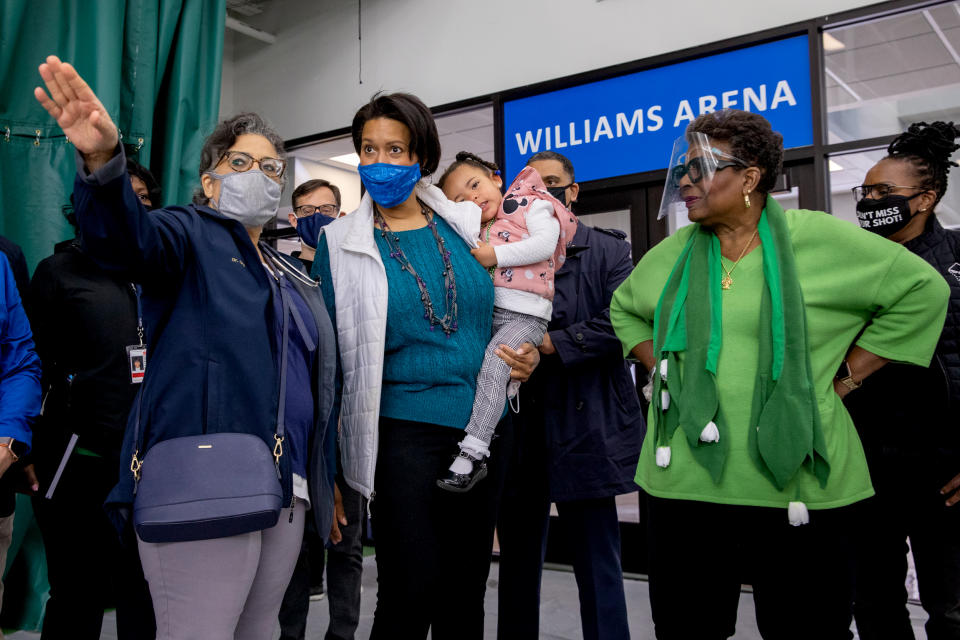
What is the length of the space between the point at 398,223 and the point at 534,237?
18.0 inches

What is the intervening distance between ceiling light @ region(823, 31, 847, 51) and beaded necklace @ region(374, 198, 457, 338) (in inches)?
124

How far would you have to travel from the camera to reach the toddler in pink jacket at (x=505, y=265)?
2.01 metres

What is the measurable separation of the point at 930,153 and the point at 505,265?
63.3 inches

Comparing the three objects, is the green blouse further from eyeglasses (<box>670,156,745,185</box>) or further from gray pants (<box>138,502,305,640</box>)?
gray pants (<box>138,502,305,640</box>)

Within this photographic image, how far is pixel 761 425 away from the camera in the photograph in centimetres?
178

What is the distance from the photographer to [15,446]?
2.39 meters

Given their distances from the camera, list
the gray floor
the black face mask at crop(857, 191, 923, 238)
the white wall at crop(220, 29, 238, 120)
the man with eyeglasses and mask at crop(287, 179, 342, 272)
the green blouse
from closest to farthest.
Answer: the green blouse < the black face mask at crop(857, 191, 923, 238) < the gray floor < the man with eyeglasses and mask at crop(287, 179, 342, 272) < the white wall at crop(220, 29, 238, 120)

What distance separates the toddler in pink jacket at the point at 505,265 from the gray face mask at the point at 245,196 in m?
0.65

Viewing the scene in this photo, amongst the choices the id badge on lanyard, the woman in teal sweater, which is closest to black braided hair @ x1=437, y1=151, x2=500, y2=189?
the woman in teal sweater

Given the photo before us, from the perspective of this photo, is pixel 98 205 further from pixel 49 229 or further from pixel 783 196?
Answer: pixel 783 196

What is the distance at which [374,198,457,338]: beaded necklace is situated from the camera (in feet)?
6.75

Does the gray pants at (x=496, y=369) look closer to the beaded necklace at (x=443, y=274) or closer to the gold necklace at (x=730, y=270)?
the beaded necklace at (x=443, y=274)

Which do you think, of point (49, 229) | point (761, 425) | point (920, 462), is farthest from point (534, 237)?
point (49, 229)

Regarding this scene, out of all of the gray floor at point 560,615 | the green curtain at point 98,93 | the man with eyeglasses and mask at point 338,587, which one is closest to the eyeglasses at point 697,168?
the man with eyeglasses and mask at point 338,587
